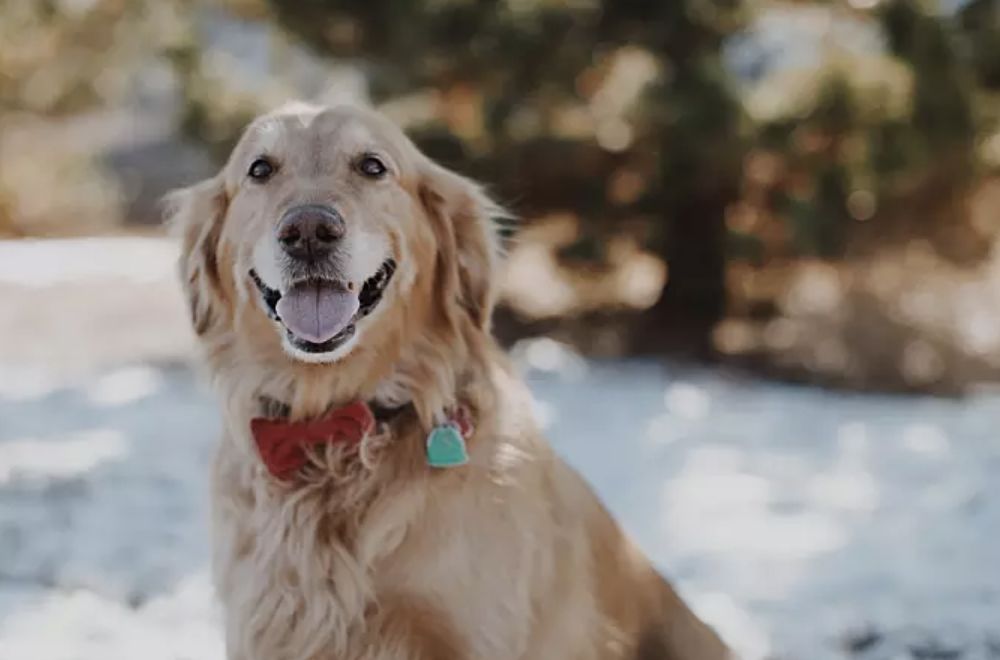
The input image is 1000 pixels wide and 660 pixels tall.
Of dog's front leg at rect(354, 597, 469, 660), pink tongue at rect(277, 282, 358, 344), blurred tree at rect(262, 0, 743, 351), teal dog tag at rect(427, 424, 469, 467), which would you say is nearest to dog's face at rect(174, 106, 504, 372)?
pink tongue at rect(277, 282, 358, 344)

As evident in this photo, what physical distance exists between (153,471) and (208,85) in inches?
109

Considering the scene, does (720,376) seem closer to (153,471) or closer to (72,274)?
(153,471)

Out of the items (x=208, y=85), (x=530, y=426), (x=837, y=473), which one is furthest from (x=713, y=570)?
(x=208, y=85)

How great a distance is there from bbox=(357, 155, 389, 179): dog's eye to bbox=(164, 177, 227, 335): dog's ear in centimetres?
36

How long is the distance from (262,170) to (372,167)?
0.76 ft

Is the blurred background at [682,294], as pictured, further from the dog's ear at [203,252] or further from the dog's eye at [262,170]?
the dog's eye at [262,170]

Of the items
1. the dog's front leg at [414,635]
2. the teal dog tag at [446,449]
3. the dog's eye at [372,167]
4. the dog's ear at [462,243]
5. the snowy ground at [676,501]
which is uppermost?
the dog's eye at [372,167]

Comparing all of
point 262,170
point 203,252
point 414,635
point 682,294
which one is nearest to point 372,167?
point 262,170

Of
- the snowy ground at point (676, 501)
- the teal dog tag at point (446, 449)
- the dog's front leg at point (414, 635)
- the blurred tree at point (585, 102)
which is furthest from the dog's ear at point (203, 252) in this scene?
the blurred tree at point (585, 102)

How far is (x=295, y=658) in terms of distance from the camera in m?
2.40

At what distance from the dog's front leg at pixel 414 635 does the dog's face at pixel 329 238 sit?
510 millimetres

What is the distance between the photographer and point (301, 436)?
249 cm

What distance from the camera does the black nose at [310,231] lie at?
2330mm

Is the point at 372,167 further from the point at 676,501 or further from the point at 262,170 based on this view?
the point at 676,501
